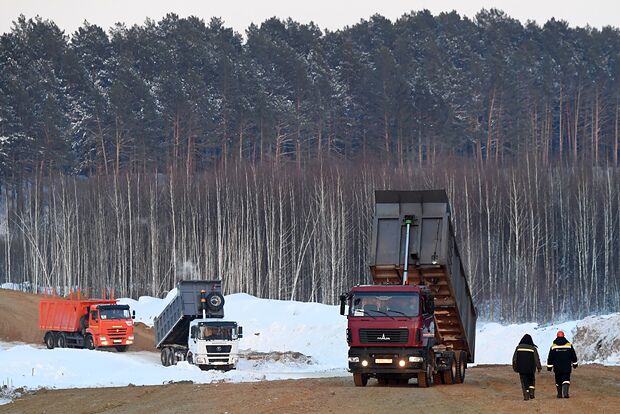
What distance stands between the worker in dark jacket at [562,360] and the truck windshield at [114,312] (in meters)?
29.7

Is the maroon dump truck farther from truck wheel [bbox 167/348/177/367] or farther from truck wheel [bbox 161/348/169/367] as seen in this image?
truck wheel [bbox 161/348/169/367]

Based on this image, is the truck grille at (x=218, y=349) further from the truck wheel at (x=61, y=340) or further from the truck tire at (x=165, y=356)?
the truck wheel at (x=61, y=340)

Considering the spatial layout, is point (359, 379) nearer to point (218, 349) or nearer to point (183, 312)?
point (218, 349)

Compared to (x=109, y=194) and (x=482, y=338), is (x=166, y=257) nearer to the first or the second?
(x=109, y=194)

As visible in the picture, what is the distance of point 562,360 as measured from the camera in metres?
27.2

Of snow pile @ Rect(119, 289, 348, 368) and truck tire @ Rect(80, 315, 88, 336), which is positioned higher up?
truck tire @ Rect(80, 315, 88, 336)

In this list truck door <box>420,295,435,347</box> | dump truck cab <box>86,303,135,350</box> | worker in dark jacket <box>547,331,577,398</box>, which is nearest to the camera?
worker in dark jacket <box>547,331,577,398</box>

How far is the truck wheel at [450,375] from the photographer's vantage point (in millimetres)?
32688

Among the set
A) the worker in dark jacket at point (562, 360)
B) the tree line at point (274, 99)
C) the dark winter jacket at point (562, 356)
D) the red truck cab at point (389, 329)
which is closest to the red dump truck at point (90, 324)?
the red truck cab at point (389, 329)

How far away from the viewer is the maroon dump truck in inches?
1192

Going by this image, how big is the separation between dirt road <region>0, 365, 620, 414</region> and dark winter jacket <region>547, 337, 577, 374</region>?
0.76 m

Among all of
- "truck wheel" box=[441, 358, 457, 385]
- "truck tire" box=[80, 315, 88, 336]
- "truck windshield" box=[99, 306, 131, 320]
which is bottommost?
"truck tire" box=[80, 315, 88, 336]

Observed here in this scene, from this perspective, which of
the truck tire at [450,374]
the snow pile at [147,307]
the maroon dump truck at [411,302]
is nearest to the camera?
the maroon dump truck at [411,302]

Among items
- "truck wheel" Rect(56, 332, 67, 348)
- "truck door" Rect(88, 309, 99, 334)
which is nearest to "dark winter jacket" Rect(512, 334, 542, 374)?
"truck door" Rect(88, 309, 99, 334)
